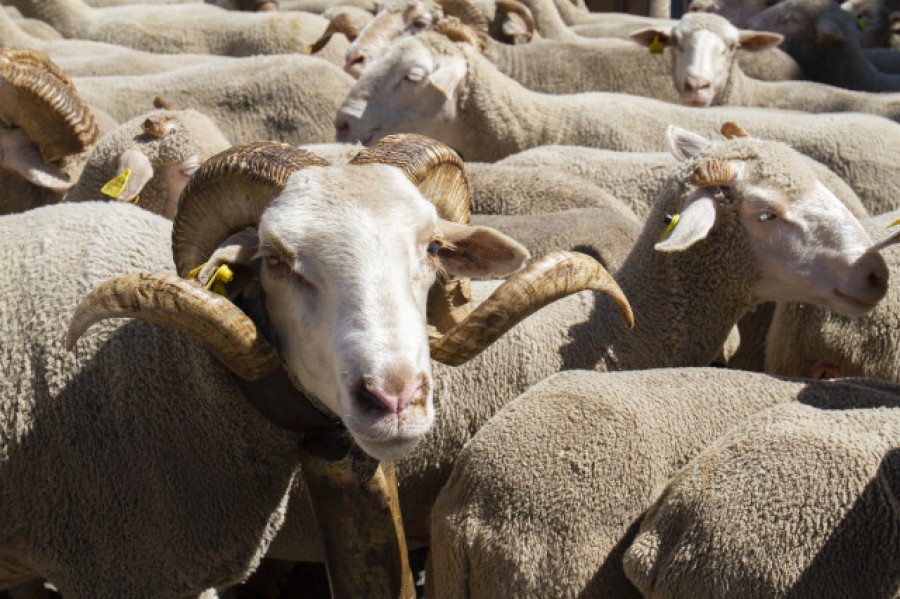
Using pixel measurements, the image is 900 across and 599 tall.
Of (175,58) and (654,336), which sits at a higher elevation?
(654,336)

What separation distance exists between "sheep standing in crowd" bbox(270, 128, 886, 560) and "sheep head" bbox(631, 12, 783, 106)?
2.97m

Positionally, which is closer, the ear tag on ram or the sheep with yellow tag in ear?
the ear tag on ram

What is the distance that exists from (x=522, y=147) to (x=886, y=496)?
3.71 m

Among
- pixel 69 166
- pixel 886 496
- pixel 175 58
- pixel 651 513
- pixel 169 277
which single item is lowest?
pixel 175 58

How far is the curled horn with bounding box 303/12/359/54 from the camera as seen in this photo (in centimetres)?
737

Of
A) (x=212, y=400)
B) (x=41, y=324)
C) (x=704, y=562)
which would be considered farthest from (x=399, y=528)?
(x=41, y=324)

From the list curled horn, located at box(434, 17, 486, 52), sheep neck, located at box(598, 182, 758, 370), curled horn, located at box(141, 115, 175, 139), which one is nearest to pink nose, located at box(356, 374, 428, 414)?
sheep neck, located at box(598, 182, 758, 370)

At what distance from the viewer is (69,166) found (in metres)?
4.56

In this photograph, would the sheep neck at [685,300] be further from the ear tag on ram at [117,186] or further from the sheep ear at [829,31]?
the sheep ear at [829,31]

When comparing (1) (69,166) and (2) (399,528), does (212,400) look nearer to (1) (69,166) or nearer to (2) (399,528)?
(2) (399,528)

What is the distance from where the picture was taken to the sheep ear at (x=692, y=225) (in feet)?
10.4

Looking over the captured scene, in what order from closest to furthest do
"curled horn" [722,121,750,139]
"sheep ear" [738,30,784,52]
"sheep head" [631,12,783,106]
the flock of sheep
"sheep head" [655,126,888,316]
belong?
the flock of sheep
"sheep head" [655,126,888,316]
"curled horn" [722,121,750,139]
"sheep head" [631,12,783,106]
"sheep ear" [738,30,784,52]

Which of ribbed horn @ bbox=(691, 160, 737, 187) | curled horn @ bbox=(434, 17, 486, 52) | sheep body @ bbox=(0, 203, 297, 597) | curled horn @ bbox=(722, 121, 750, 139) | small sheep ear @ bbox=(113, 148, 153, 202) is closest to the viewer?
sheep body @ bbox=(0, 203, 297, 597)

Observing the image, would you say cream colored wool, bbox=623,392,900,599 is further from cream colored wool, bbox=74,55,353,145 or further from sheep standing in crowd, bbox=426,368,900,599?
cream colored wool, bbox=74,55,353,145
